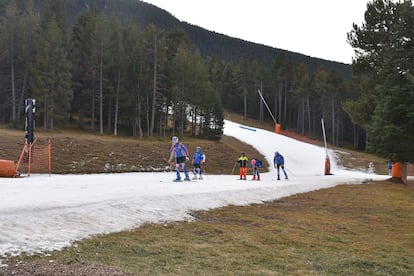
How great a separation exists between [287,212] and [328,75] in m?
79.4

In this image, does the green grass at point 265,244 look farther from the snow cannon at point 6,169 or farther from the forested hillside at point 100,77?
the forested hillside at point 100,77

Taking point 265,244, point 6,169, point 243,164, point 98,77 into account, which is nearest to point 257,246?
point 265,244

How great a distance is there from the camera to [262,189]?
19.0 metres

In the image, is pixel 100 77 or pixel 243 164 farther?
pixel 100 77

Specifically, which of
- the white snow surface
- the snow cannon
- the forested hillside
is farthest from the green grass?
the forested hillside

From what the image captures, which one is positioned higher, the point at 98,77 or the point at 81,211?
the point at 98,77

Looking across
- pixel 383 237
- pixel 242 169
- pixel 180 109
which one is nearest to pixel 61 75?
pixel 180 109

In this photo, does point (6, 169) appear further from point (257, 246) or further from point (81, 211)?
point (257, 246)

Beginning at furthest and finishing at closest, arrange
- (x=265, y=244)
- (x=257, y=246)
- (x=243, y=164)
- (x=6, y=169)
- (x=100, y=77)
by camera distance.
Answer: (x=100, y=77) → (x=243, y=164) → (x=6, y=169) → (x=265, y=244) → (x=257, y=246)

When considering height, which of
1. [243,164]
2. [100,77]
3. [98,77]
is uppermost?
[98,77]

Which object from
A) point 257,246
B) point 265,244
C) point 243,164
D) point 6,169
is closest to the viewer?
point 257,246

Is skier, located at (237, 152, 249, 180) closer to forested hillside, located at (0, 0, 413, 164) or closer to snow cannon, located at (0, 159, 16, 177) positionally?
snow cannon, located at (0, 159, 16, 177)

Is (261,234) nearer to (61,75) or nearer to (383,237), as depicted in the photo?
(383,237)

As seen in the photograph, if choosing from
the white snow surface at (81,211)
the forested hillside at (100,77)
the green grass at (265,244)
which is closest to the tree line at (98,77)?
the forested hillside at (100,77)
